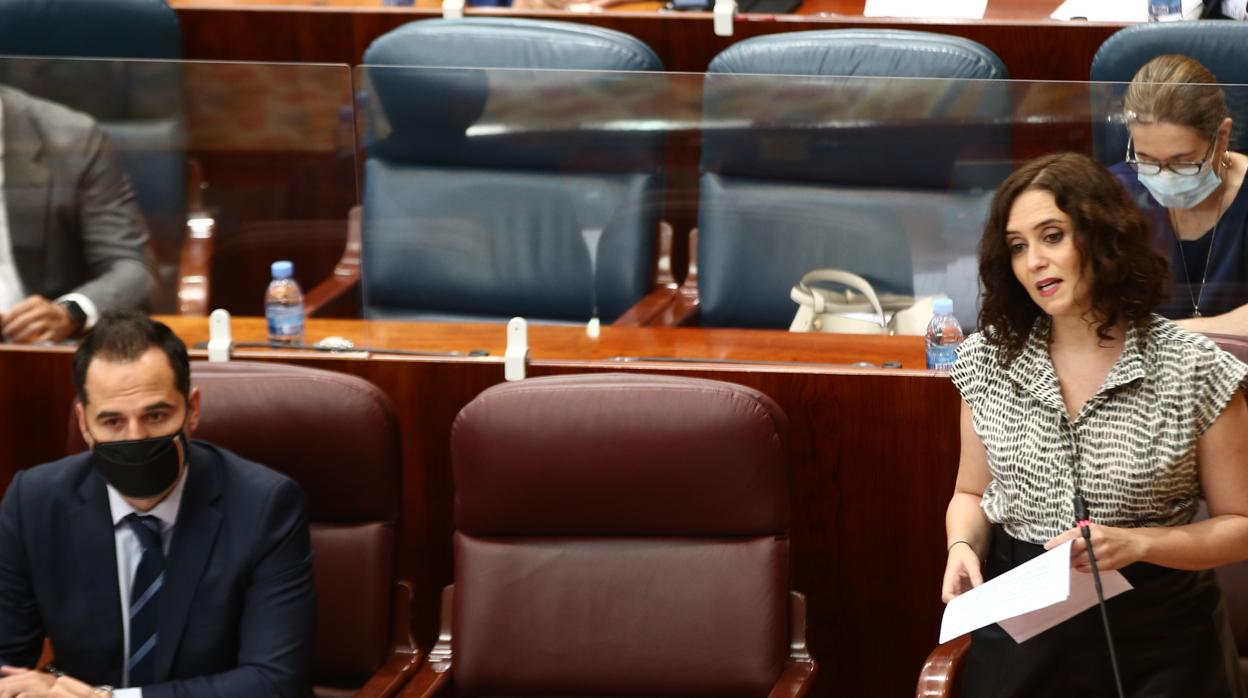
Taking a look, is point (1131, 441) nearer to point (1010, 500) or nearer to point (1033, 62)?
point (1010, 500)

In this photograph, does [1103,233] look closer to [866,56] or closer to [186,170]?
[866,56]

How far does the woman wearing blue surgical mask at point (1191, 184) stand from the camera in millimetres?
1942

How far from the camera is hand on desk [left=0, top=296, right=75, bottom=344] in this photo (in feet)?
6.99

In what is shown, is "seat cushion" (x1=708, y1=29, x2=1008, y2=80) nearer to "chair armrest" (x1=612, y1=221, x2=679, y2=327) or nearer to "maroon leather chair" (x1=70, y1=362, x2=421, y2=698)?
"chair armrest" (x1=612, y1=221, x2=679, y2=327)

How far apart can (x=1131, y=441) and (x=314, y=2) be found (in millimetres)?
2261

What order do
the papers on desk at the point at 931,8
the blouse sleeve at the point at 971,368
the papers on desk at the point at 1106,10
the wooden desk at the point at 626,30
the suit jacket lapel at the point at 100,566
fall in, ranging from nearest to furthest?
the blouse sleeve at the point at 971,368 → the suit jacket lapel at the point at 100,566 → the wooden desk at the point at 626,30 → the papers on desk at the point at 1106,10 → the papers on desk at the point at 931,8

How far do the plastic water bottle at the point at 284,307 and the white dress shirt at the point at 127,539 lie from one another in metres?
0.40

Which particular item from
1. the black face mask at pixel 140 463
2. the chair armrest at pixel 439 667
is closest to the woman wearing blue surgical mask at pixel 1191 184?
the chair armrest at pixel 439 667

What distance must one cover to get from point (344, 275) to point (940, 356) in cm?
83

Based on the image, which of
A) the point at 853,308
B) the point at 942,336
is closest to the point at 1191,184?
the point at 942,336

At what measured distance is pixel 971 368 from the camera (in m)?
1.53

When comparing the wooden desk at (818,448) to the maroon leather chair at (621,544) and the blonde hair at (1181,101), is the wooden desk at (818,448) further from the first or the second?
the blonde hair at (1181,101)

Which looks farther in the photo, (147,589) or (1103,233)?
(147,589)

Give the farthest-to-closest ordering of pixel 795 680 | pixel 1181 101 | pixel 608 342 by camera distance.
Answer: pixel 608 342
pixel 1181 101
pixel 795 680
